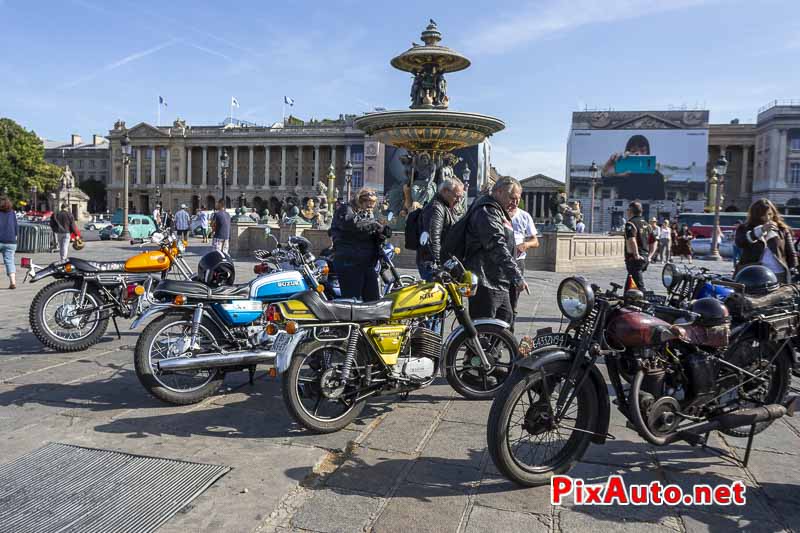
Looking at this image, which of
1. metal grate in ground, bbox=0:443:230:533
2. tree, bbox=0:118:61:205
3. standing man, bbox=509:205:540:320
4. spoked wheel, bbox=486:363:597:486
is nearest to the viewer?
metal grate in ground, bbox=0:443:230:533

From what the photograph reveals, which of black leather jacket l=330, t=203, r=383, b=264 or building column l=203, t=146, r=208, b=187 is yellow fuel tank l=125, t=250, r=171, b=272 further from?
building column l=203, t=146, r=208, b=187

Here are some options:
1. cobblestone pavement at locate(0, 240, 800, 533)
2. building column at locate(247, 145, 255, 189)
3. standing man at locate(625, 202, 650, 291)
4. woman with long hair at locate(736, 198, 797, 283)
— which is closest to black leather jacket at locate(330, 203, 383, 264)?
cobblestone pavement at locate(0, 240, 800, 533)

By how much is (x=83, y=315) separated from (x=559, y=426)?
502 centimetres

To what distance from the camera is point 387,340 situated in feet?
14.1

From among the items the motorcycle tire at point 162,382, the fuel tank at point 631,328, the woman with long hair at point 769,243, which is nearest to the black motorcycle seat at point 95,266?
the motorcycle tire at point 162,382

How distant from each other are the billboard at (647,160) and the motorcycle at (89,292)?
264 ft

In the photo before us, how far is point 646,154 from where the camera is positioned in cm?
8006

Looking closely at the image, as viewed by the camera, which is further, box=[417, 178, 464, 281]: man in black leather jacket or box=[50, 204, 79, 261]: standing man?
box=[50, 204, 79, 261]: standing man

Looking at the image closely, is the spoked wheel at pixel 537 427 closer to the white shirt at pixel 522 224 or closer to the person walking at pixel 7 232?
the white shirt at pixel 522 224

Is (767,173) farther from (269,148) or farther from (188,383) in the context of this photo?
(188,383)

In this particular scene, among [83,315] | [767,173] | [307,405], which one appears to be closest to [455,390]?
[307,405]

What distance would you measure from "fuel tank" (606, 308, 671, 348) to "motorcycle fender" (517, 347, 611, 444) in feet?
0.69

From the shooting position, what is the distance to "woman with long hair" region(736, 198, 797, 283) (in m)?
6.36

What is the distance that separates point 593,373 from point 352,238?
3127mm
